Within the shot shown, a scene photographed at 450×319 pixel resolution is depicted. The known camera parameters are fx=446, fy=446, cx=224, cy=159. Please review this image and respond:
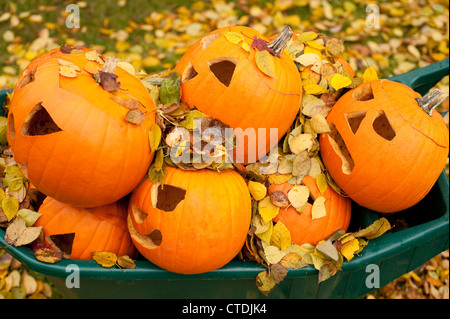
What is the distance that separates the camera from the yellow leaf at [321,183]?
4.83ft

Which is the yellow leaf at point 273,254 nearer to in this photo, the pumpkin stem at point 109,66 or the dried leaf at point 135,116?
the dried leaf at point 135,116

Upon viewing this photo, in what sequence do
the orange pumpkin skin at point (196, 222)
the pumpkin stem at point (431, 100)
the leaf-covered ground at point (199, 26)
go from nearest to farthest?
1. the orange pumpkin skin at point (196, 222)
2. the pumpkin stem at point (431, 100)
3. the leaf-covered ground at point (199, 26)

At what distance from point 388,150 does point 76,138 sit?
0.91 meters

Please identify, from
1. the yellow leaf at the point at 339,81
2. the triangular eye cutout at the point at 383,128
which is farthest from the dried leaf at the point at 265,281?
the yellow leaf at the point at 339,81

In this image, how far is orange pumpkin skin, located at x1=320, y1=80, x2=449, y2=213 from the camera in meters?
1.36

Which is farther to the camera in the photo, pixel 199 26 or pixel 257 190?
pixel 199 26

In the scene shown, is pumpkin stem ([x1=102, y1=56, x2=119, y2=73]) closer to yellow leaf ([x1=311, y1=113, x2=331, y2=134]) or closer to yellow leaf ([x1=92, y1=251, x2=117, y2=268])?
yellow leaf ([x1=92, y1=251, x2=117, y2=268])

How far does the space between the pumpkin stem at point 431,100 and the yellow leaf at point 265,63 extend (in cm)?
49

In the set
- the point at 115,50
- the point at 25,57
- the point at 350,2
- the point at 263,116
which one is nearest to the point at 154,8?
the point at 115,50

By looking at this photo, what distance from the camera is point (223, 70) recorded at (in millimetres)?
1437

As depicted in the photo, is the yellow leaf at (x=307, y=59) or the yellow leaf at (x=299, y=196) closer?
the yellow leaf at (x=299, y=196)

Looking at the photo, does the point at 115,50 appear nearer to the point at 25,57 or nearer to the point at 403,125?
the point at 25,57

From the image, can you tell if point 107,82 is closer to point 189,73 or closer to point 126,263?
point 189,73

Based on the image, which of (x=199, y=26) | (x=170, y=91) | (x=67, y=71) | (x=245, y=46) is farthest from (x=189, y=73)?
(x=199, y=26)
